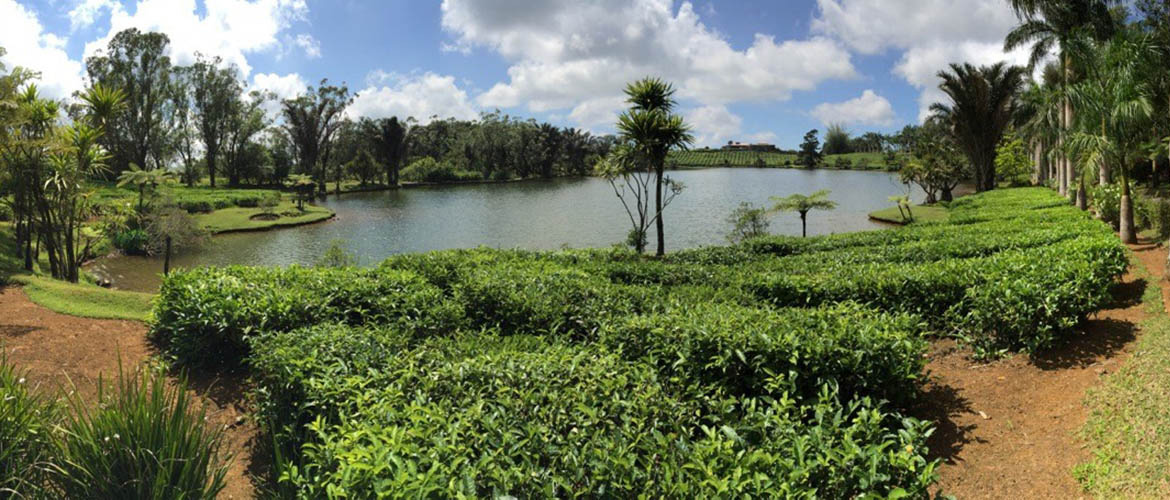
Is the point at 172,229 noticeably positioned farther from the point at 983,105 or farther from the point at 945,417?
the point at 983,105

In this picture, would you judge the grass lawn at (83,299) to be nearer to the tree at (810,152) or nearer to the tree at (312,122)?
the tree at (312,122)

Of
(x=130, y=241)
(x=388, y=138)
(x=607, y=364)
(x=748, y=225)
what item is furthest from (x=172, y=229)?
(x=388, y=138)

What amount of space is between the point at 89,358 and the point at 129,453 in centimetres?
474

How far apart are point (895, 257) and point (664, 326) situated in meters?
7.18

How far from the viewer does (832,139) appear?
162 m

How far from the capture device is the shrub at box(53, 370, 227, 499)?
325 cm

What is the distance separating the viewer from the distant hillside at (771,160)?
119681 mm

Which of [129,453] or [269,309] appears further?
[269,309]

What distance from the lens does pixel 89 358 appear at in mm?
6867

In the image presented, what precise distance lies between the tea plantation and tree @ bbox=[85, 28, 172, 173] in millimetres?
57982

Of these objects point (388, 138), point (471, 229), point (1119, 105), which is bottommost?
point (471, 229)

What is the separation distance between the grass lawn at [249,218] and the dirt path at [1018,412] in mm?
33309

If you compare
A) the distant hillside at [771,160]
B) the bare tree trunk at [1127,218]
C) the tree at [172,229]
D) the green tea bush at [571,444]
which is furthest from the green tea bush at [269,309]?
the distant hillside at [771,160]

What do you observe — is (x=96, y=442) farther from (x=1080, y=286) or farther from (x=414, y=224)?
(x=414, y=224)
